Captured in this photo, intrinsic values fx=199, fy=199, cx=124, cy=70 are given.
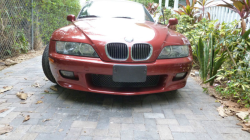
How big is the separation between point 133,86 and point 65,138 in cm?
106

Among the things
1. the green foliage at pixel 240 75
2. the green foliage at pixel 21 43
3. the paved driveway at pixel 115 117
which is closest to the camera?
the paved driveway at pixel 115 117

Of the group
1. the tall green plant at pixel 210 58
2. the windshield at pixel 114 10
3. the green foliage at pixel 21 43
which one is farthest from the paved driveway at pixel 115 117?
the green foliage at pixel 21 43

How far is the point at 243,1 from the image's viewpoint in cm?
296

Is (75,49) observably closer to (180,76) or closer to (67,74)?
(67,74)

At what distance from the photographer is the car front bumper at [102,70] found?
88.8 inches

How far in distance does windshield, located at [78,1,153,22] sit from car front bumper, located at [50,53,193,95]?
1.35 m

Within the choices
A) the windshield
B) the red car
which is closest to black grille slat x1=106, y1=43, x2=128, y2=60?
the red car

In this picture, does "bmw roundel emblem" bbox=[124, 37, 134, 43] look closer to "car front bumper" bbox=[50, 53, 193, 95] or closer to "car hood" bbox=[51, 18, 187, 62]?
"car hood" bbox=[51, 18, 187, 62]

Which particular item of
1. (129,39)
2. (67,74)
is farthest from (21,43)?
(129,39)

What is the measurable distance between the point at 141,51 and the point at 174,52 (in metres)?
0.47

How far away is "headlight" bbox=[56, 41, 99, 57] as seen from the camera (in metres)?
2.31

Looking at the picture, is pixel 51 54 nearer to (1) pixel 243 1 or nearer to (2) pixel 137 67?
(2) pixel 137 67

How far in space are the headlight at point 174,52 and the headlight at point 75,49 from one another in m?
0.82

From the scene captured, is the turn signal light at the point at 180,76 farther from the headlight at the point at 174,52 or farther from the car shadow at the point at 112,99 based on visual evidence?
the car shadow at the point at 112,99
